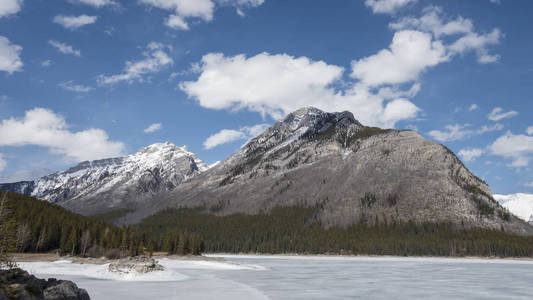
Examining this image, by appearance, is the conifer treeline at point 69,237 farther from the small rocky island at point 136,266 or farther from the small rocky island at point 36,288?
the small rocky island at point 36,288

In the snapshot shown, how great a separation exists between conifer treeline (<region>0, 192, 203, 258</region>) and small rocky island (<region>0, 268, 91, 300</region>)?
89475mm

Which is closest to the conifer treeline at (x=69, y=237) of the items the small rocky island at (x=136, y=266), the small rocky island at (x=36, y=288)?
the small rocky island at (x=136, y=266)

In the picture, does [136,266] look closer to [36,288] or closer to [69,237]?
[36,288]

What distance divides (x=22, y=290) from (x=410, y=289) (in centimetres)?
4303

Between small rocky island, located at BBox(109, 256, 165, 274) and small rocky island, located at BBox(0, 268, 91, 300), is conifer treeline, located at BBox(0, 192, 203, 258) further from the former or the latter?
small rocky island, located at BBox(0, 268, 91, 300)

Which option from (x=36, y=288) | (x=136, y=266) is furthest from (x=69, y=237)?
(x=36, y=288)

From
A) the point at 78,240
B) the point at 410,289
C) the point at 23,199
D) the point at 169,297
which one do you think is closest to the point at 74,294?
the point at 169,297

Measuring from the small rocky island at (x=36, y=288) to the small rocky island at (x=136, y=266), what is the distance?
1464 inches

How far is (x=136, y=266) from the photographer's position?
213 ft

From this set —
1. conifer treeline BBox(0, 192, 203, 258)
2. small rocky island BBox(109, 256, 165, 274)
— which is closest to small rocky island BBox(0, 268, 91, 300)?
small rocky island BBox(109, 256, 165, 274)

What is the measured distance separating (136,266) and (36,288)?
4259 cm

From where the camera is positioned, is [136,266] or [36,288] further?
[136,266]

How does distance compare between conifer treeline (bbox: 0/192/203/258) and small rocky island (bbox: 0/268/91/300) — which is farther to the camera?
conifer treeline (bbox: 0/192/203/258)

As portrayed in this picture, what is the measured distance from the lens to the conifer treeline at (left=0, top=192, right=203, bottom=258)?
113m
